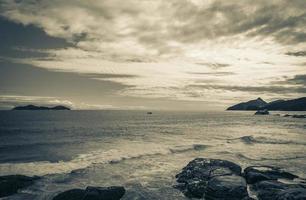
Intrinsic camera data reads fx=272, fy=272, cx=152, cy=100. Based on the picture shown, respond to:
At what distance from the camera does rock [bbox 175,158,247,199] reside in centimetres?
2080

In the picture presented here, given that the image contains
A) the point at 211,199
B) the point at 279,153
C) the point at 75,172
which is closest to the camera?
the point at 211,199

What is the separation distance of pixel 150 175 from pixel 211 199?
892 centimetres

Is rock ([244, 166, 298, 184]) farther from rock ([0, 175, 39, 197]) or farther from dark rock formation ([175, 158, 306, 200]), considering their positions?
rock ([0, 175, 39, 197])

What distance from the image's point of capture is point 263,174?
Result: 24.4 m

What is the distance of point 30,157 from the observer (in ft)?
124

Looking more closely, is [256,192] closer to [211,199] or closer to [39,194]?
[211,199]

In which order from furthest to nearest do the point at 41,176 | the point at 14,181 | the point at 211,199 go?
1. the point at 41,176
2. the point at 14,181
3. the point at 211,199

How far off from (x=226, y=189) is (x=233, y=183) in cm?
118

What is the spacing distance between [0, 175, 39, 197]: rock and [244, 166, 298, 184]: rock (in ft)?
63.1

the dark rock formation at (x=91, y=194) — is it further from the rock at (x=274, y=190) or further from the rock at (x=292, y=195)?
the rock at (x=292, y=195)

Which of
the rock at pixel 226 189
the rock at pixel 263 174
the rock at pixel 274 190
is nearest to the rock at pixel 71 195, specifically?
the rock at pixel 226 189

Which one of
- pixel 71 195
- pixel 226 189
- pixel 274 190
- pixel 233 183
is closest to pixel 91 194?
pixel 71 195

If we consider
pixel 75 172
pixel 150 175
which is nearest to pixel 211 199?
pixel 150 175

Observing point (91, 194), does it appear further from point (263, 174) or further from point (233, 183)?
point (263, 174)
